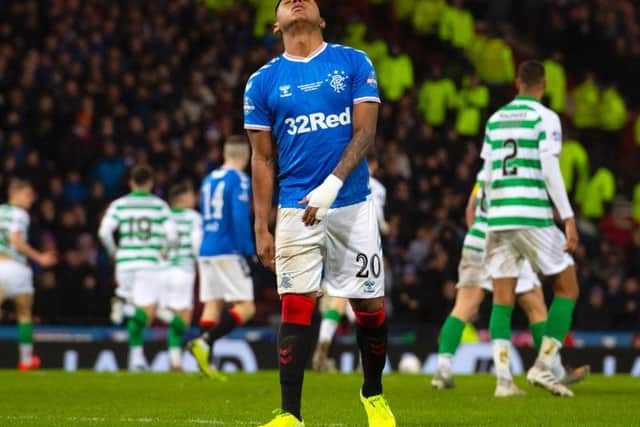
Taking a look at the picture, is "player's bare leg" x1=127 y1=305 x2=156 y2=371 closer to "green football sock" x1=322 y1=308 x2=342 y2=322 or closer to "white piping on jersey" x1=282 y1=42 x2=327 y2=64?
"green football sock" x1=322 y1=308 x2=342 y2=322

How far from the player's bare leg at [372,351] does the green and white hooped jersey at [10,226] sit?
910 cm

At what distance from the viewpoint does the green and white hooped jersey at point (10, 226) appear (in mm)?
16203

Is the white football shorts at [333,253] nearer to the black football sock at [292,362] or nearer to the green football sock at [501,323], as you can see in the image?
the black football sock at [292,362]

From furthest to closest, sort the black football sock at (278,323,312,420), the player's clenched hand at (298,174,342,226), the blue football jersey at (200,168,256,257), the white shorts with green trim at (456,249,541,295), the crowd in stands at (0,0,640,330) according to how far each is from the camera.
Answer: the crowd in stands at (0,0,640,330) < the blue football jersey at (200,168,256,257) < the white shorts with green trim at (456,249,541,295) < the black football sock at (278,323,312,420) < the player's clenched hand at (298,174,342,226)

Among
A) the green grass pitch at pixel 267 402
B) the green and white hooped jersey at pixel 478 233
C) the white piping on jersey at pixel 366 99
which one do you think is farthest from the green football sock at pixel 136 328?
the white piping on jersey at pixel 366 99

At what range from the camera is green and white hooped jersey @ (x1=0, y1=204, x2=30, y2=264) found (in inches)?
638

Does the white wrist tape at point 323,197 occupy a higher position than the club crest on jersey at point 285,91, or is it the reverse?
the club crest on jersey at point 285,91

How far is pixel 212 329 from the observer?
13.7 metres

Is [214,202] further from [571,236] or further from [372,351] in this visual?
[372,351]

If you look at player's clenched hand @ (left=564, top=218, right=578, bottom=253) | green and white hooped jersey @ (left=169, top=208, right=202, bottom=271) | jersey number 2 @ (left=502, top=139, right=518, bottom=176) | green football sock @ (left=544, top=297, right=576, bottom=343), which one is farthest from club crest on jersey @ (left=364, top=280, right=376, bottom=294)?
green and white hooped jersey @ (left=169, top=208, right=202, bottom=271)

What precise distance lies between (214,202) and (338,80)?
6.62 meters

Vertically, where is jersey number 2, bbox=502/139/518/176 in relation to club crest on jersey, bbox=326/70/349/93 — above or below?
below

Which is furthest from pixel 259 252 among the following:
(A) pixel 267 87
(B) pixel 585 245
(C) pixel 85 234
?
(B) pixel 585 245

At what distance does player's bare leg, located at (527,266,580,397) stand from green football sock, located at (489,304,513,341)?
11.8 inches
